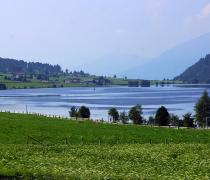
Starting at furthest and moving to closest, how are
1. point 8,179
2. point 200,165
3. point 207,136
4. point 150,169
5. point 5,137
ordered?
point 207,136 < point 5,137 < point 200,165 < point 150,169 < point 8,179

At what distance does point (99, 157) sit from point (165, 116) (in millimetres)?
67431

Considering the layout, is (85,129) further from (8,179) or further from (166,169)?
(8,179)

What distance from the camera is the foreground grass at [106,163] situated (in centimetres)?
3112

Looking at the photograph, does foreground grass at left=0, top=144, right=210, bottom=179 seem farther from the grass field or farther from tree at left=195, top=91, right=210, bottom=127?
tree at left=195, top=91, right=210, bottom=127

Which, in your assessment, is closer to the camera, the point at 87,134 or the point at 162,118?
the point at 87,134

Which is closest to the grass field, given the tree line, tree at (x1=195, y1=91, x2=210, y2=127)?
the tree line

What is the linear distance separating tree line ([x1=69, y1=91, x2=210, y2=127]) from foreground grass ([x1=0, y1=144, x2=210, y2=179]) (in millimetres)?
56293

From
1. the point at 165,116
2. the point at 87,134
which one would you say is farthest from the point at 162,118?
the point at 87,134

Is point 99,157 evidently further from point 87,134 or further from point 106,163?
point 87,134

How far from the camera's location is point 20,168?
107 feet

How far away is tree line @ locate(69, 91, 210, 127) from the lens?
10869cm

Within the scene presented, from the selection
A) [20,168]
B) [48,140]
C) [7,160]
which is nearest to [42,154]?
[7,160]

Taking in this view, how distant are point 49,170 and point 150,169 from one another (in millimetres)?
7764

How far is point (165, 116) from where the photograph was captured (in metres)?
109
